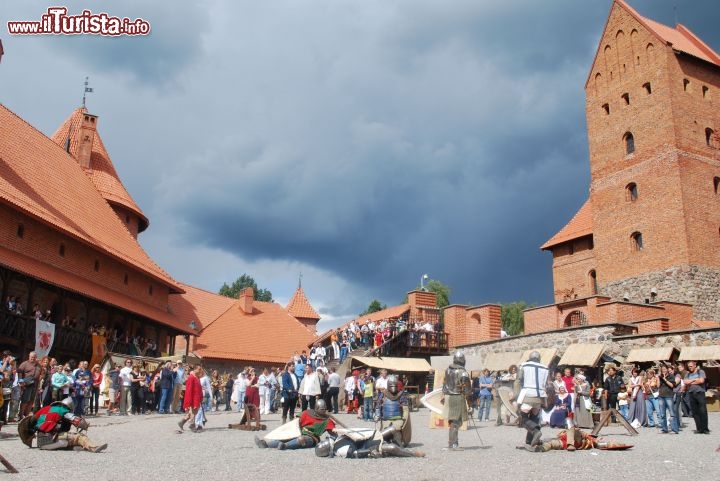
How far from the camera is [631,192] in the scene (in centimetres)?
3127

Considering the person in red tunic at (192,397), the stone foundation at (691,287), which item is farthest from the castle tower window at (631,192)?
the person in red tunic at (192,397)

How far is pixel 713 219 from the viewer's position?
28.9 metres

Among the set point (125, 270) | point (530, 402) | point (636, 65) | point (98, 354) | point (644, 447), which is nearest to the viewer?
point (530, 402)

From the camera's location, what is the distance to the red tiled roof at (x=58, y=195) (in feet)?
77.4

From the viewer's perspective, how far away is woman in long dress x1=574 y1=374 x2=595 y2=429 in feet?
42.8

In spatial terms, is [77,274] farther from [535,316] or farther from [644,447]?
[644,447]

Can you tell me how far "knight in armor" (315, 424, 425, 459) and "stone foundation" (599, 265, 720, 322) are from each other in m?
22.4

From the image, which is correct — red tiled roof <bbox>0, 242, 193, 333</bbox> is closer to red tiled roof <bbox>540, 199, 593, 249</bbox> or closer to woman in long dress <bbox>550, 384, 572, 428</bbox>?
woman in long dress <bbox>550, 384, 572, 428</bbox>

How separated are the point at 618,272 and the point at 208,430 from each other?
23371mm

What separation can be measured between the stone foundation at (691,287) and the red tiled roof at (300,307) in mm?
31487

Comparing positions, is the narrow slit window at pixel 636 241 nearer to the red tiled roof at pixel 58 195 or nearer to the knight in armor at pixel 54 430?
the red tiled roof at pixel 58 195

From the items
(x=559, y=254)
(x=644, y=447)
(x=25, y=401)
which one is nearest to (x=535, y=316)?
(x=559, y=254)

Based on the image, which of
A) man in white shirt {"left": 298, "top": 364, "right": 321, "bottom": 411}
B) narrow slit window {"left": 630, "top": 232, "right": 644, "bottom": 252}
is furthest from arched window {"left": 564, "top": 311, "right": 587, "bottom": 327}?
man in white shirt {"left": 298, "top": 364, "right": 321, "bottom": 411}

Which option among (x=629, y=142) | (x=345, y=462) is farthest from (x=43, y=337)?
(x=629, y=142)
